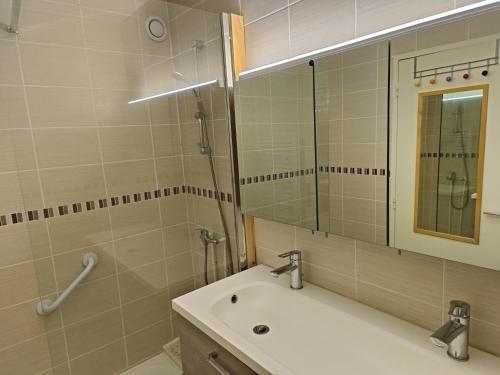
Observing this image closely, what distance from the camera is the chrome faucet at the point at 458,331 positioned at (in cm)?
85

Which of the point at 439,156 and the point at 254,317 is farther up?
the point at 439,156

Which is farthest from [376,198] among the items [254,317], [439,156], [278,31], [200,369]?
[200,369]

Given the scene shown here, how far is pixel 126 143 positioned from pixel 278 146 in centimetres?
82

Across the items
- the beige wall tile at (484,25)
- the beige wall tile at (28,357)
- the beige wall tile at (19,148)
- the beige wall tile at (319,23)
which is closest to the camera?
the beige wall tile at (484,25)

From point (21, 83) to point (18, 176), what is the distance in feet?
1.46

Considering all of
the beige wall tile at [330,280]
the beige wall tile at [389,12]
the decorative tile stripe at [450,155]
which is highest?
the beige wall tile at [389,12]

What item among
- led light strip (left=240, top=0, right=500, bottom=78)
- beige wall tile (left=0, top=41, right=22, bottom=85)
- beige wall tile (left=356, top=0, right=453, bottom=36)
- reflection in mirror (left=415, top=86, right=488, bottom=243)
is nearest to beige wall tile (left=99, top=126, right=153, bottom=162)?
beige wall tile (left=0, top=41, right=22, bottom=85)

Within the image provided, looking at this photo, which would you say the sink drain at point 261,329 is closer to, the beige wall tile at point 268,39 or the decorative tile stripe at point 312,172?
the decorative tile stripe at point 312,172

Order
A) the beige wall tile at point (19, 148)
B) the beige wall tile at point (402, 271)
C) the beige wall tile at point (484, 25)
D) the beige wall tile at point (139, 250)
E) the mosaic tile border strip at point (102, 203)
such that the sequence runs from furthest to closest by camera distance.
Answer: the beige wall tile at point (139, 250)
the mosaic tile border strip at point (102, 203)
the beige wall tile at point (19, 148)
the beige wall tile at point (402, 271)
the beige wall tile at point (484, 25)

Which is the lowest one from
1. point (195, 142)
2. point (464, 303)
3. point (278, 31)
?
point (464, 303)

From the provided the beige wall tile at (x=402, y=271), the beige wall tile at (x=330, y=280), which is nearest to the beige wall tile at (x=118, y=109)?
the beige wall tile at (x=330, y=280)

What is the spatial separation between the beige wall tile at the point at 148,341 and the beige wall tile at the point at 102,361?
5 cm

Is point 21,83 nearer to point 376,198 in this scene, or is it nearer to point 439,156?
point 376,198

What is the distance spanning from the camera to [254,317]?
52.7 inches
